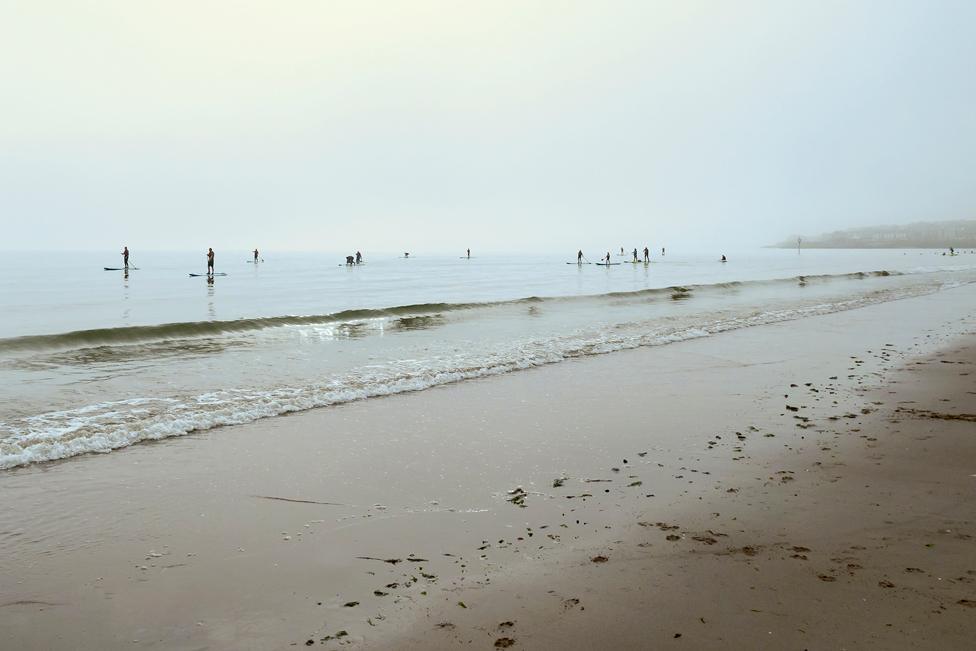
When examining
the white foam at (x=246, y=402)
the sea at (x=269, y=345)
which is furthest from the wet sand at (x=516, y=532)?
the sea at (x=269, y=345)

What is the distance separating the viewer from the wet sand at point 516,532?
3691mm

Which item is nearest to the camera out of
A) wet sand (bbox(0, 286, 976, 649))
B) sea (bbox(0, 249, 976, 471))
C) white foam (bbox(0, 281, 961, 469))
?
wet sand (bbox(0, 286, 976, 649))

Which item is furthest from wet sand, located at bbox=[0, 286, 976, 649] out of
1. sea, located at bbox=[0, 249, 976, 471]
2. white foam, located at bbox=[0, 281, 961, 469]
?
sea, located at bbox=[0, 249, 976, 471]

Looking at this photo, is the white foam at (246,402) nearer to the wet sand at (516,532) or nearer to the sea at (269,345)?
the sea at (269,345)

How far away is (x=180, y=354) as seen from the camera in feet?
55.0

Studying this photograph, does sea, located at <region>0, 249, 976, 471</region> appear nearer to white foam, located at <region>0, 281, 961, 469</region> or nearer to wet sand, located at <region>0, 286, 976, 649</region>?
white foam, located at <region>0, 281, 961, 469</region>

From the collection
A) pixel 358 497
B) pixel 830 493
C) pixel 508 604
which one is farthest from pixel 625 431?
pixel 508 604

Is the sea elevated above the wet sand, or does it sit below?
above

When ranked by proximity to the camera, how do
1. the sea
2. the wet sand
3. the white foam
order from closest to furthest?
1. the wet sand
2. the white foam
3. the sea

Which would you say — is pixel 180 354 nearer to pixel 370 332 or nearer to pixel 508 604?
pixel 370 332

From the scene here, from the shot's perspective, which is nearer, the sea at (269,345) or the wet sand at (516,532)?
the wet sand at (516,532)

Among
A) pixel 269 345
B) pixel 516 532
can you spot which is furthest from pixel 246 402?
pixel 269 345

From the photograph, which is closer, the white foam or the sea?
the white foam

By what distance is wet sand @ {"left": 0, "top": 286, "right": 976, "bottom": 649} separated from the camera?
369 centimetres
